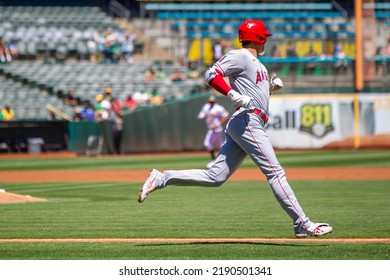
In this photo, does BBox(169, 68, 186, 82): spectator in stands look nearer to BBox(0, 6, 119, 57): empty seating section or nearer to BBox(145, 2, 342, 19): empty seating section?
BBox(0, 6, 119, 57): empty seating section

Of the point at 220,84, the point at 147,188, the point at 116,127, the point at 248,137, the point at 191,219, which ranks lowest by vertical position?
the point at 116,127

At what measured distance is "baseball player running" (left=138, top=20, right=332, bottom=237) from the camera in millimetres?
8523

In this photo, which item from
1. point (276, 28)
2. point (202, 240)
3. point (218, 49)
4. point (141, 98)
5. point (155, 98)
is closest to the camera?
point (202, 240)

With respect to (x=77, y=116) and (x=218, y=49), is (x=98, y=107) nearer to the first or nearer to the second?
(x=77, y=116)

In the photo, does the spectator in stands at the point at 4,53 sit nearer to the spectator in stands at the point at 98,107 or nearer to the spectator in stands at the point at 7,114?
the spectator in stands at the point at 7,114

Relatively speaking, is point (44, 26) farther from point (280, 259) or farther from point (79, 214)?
point (280, 259)

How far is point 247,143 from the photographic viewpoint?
857 centimetres

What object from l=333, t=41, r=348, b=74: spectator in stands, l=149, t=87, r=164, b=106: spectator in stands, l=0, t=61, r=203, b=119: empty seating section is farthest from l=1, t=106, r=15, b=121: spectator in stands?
l=333, t=41, r=348, b=74: spectator in stands

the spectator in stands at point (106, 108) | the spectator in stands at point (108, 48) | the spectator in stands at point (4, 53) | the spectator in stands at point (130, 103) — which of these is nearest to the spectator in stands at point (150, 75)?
the spectator in stands at point (108, 48)

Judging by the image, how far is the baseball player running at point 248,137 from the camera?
8523mm

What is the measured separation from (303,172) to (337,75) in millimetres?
11048

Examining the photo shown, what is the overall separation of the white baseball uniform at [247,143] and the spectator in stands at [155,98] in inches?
870

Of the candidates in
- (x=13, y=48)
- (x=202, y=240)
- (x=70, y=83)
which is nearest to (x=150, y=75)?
(x=70, y=83)

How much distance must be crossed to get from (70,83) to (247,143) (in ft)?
84.8
